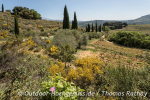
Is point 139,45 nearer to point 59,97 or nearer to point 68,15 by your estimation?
point 68,15

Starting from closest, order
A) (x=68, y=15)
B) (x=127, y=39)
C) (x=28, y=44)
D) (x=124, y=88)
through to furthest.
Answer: (x=124, y=88) < (x=28, y=44) < (x=68, y=15) < (x=127, y=39)

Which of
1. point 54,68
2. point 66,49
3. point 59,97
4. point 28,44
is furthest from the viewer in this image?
point 28,44

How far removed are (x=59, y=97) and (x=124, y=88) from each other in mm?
2894

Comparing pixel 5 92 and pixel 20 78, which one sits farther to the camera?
pixel 20 78

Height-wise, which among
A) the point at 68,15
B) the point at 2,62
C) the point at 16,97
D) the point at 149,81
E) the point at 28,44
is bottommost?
the point at 149,81

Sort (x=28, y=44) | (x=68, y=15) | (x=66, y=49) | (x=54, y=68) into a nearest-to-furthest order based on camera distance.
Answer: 1. (x=54, y=68)
2. (x=66, y=49)
3. (x=28, y=44)
4. (x=68, y=15)

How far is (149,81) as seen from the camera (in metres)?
3.23

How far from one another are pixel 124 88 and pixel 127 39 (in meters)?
28.4

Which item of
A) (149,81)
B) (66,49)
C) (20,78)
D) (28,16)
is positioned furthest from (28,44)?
(28,16)

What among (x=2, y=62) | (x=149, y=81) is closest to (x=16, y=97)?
(x=2, y=62)

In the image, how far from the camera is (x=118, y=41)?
28.4m

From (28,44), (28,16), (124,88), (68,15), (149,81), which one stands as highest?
(28,16)

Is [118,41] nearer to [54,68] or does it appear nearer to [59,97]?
[54,68]

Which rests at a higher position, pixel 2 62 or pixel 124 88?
pixel 2 62
